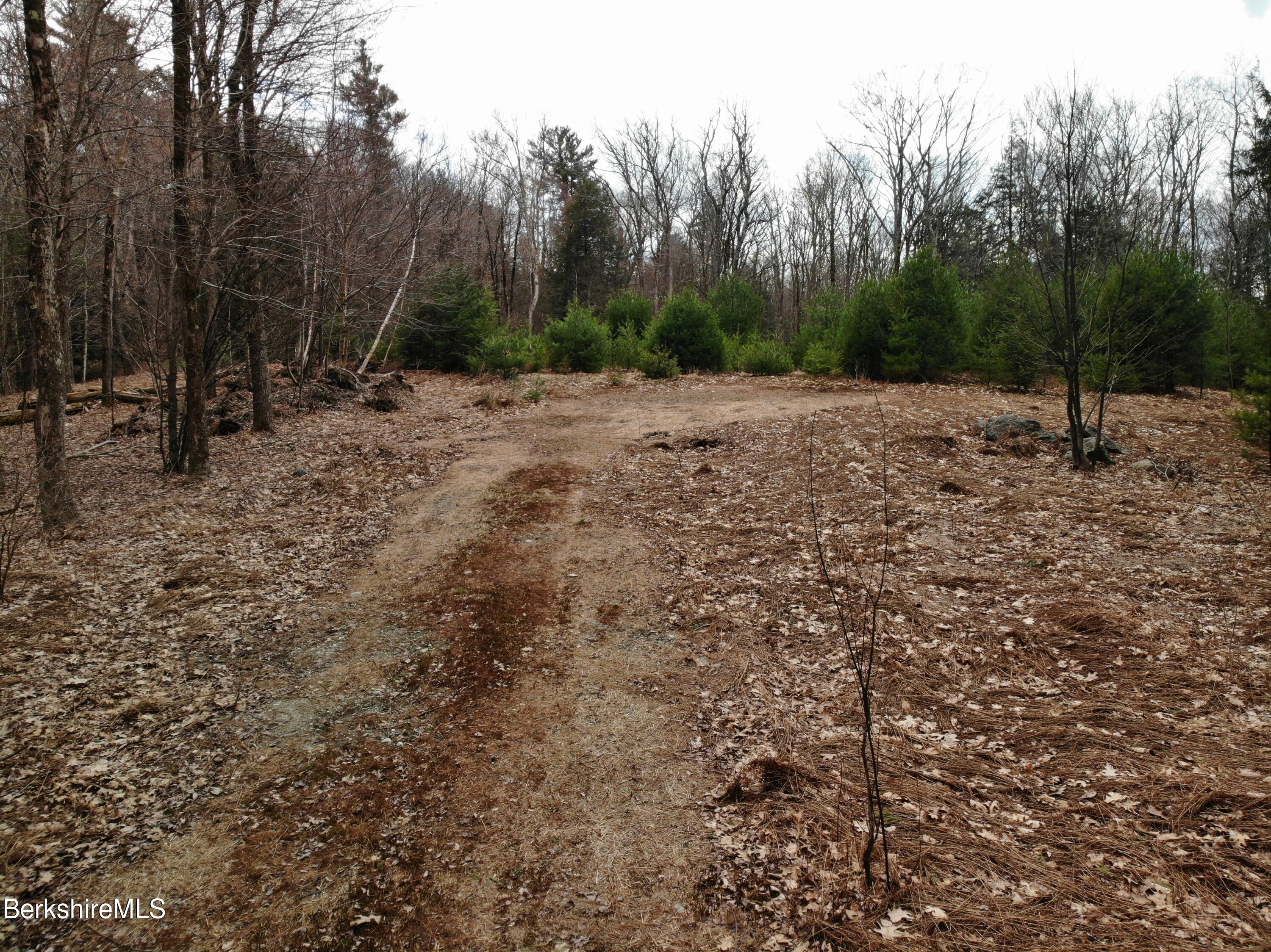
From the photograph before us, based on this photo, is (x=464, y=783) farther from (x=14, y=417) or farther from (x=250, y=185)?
(x=14, y=417)

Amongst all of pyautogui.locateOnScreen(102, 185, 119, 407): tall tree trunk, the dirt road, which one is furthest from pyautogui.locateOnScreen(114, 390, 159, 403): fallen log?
the dirt road

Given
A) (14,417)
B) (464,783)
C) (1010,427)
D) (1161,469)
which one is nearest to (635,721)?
(464,783)

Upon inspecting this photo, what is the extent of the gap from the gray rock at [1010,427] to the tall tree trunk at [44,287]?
12.3 metres

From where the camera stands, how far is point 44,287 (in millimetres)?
6914

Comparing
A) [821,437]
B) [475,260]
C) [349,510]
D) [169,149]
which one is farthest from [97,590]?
[475,260]

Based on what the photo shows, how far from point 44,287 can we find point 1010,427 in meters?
12.6

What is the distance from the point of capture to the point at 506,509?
8.57 meters

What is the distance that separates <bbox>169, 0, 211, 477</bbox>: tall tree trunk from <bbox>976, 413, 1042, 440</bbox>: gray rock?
11664mm

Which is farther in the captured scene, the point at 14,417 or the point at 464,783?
the point at 14,417

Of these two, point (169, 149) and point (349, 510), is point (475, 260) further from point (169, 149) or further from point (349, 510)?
point (349, 510)

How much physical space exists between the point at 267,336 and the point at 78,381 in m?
16.3

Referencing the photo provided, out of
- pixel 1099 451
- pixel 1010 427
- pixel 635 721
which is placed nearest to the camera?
pixel 635 721

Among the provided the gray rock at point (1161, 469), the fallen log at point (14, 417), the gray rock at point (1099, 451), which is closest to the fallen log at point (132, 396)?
the fallen log at point (14, 417)

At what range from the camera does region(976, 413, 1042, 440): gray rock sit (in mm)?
10812
